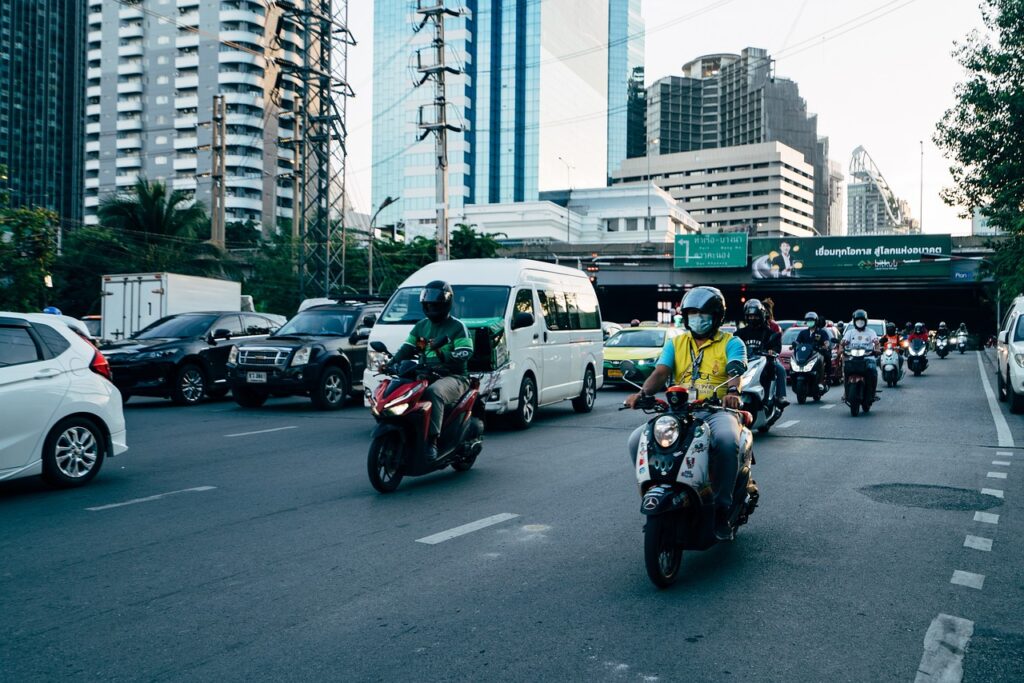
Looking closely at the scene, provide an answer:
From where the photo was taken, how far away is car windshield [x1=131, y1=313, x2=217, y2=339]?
675 inches

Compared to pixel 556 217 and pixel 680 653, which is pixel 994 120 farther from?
pixel 556 217

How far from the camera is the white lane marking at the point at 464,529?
6.00 metres

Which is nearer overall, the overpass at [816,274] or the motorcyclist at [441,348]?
the motorcyclist at [441,348]

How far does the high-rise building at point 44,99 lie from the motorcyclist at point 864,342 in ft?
360

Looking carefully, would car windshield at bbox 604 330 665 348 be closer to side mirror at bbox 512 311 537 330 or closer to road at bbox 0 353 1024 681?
side mirror at bbox 512 311 537 330

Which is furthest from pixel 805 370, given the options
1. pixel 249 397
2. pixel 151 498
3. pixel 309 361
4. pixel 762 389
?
pixel 151 498

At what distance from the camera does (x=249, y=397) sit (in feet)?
52.5

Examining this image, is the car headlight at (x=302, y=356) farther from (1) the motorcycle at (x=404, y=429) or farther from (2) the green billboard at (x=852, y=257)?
(2) the green billboard at (x=852, y=257)

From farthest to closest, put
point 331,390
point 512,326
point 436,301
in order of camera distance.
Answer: point 331,390 < point 512,326 < point 436,301

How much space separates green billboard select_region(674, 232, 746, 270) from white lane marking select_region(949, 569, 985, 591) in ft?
163

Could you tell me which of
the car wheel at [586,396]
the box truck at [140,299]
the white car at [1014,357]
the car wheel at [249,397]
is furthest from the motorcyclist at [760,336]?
the box truck at [140,299]

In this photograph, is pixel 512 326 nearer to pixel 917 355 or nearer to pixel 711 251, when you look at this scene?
pixel 917 355

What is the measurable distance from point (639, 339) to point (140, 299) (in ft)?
40.2

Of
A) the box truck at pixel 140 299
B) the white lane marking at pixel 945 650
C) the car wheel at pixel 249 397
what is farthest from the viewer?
the box truck at pixel 140 299
